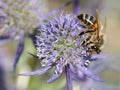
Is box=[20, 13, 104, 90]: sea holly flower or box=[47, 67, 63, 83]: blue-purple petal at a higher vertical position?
box=[20, 13, 104, 90]: sea holly flower

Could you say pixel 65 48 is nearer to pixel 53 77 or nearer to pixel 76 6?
pixel 53 77

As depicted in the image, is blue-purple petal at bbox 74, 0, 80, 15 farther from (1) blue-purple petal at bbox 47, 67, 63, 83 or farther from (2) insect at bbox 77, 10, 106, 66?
(1) blue-purple petal at bbox 47, 67, 63, 83

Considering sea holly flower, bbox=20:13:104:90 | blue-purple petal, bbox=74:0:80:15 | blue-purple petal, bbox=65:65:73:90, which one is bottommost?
blue-purple petal, bbox=65:65:73:90

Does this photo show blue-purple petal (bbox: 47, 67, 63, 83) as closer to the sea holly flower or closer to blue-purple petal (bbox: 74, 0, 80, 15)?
the sea holly flower

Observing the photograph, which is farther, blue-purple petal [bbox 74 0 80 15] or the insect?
blue-purple petal [bbox 74 0 80 15]

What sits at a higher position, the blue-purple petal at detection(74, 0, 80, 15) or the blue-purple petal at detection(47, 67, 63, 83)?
the blue-purple petal at detection(74, 0, 80, 15)

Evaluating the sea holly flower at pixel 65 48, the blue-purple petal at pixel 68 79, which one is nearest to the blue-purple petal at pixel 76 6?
the sea holly flower at pixel 65 48

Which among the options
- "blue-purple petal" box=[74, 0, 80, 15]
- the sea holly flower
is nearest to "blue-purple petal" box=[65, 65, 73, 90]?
the sea holly flower

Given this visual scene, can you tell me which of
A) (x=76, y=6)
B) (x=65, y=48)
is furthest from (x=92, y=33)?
(x=76, y=6)
